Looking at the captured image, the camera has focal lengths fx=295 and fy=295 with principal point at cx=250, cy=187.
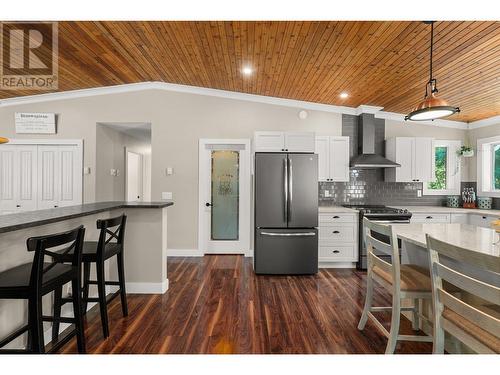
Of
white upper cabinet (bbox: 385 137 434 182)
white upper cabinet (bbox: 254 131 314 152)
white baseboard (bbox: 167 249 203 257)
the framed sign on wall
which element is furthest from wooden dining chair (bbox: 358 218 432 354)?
the framed sign on wall

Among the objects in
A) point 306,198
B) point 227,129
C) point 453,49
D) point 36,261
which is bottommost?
point 36,261

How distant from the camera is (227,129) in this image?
207 inches

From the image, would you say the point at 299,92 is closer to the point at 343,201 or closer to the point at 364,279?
the point at 343,201

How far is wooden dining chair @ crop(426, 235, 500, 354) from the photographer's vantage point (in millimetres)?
1307

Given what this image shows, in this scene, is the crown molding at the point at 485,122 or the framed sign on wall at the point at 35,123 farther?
the framed sign on wall at the point at 35,123

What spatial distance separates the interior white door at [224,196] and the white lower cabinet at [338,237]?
137cm

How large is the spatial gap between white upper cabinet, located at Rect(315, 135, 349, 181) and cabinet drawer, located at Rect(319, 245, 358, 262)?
47.0 inches

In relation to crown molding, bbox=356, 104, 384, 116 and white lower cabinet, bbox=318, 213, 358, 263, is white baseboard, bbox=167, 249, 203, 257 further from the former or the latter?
crown molding, bbox=356, 104, 384, 116

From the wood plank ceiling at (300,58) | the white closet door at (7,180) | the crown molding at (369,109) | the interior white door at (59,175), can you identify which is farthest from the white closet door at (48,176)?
the crown molding at (369,109)

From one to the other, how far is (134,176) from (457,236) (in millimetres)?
6691

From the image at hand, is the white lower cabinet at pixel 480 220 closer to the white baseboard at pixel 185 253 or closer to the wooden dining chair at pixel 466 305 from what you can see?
the wooden dining chair at pixel 466 305

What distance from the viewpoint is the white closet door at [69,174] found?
205 inches
